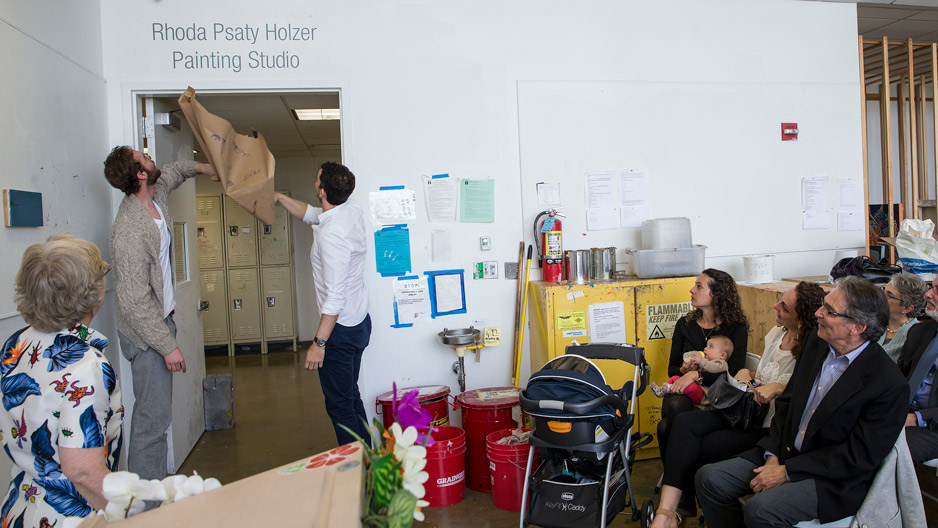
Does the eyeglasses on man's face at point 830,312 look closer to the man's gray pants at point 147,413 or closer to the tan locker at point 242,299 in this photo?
the man's gray pants at point 147,413

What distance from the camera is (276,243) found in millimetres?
8562

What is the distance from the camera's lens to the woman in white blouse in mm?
2738

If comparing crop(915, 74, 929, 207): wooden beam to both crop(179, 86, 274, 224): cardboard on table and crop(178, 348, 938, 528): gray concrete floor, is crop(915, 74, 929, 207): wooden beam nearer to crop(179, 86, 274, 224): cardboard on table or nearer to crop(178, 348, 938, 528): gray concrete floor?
crop(178, 348, 938, 528): gray concrete floor

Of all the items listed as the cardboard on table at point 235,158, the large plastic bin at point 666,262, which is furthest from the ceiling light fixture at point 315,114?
the large plastic bin at point 666,262

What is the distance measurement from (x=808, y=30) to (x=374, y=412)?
4.19m

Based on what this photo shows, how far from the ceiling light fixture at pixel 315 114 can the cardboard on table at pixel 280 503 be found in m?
5.12

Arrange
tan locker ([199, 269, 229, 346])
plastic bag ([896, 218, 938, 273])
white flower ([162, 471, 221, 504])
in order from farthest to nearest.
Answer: tan locker ([199, 269, 229, 346]) < plastic bag ([896, 218, 938, 273]) < white flower ([162, 471, 221, 504])

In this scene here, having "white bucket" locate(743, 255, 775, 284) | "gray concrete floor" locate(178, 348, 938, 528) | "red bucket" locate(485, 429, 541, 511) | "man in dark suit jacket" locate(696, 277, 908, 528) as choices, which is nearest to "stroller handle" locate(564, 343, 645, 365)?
"red bucket" locate(485, 429, 541, 511)

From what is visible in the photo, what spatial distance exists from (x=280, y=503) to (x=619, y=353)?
2312mm

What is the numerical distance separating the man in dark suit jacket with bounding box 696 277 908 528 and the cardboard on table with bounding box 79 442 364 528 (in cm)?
182

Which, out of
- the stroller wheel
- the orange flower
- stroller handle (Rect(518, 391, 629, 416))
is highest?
the orange flower

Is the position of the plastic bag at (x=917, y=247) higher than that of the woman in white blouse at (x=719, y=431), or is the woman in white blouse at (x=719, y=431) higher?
the plastic bag at (x=917, y=247)

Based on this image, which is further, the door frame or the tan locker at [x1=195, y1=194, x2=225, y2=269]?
the tan locker at [x1=195, y1=194, x2=225, y2=269]

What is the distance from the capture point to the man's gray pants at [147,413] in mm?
2908
